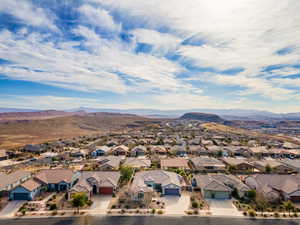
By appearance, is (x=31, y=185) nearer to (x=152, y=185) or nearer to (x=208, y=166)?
(x=152, y=185)

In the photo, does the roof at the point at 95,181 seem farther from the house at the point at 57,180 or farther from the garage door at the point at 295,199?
the garage door at the point at 295,199

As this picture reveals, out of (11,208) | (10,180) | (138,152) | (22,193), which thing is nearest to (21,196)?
(22,193)

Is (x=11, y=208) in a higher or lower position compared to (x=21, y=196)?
lower

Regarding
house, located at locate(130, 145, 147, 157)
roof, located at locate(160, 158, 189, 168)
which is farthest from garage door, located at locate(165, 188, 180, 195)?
house, located at locate(130, 145, 147, 157)

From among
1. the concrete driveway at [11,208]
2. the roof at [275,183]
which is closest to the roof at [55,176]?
the concrete driveway at [11,208]

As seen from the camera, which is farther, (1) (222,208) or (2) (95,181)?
(2) (95,181)

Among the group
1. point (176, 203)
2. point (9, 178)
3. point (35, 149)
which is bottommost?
point (35, 149)

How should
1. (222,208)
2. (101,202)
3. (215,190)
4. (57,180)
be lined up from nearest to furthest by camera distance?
1. (222,208)
2. (101,202)
3. (215,190)
4. (57,180)

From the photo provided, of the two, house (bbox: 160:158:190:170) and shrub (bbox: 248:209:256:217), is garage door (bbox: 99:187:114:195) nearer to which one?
house (bbox: 160:158:190:170)
